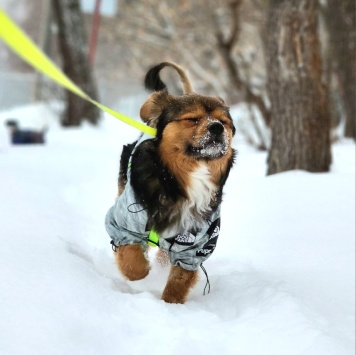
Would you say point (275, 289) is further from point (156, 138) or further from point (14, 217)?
point (14, 217)

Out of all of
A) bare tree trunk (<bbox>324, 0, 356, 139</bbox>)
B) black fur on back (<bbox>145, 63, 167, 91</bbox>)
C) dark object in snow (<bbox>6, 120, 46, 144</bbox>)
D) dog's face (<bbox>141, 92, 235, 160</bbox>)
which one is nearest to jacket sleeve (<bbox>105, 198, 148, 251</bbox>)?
dog's face (<bbox>141, 92, 235, 160</bbox>)

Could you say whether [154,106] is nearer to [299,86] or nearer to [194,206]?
[194,206]

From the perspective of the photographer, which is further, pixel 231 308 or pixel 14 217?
pixel 14 217

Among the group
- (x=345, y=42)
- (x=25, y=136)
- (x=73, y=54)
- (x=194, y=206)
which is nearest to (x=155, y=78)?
(x=194, y=206)

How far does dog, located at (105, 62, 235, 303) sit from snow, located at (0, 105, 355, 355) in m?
0.21

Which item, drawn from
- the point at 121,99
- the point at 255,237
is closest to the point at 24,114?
the point at 121,99

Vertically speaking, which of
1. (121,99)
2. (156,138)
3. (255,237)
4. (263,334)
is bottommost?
(121,99)

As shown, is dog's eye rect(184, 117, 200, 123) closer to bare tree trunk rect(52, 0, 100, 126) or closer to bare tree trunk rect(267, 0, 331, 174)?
bare tree trunk rect(267, 0, 331, 174)

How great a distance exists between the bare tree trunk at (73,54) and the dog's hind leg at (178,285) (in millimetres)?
9880

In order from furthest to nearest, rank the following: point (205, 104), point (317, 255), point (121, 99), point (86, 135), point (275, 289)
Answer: point (121, 99)
point (86, 135)
point (317, 255)
point (275, 289)
point (205, 104)

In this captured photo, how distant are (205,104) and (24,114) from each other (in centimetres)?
1273

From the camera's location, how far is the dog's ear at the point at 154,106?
3.22m

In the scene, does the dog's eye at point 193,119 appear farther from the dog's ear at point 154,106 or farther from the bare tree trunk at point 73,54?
the bare tree trunk at point 73,54

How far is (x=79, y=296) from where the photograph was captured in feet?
8.73
